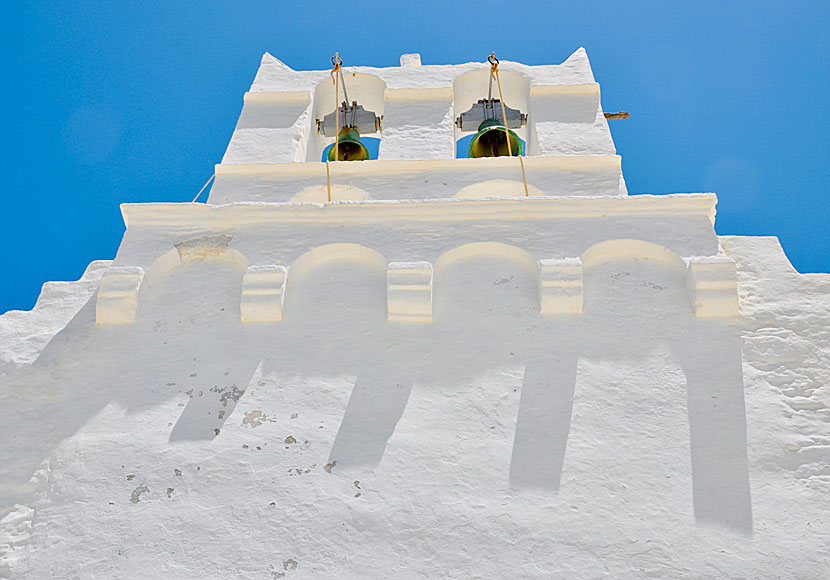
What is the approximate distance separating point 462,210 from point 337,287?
1088 millimetres

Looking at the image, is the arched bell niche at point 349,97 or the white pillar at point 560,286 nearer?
the white pillar at point 560,286

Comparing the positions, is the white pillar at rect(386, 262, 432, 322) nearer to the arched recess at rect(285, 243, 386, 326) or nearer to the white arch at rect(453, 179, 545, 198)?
the arched recess at rect(285, 243, 386, 326)

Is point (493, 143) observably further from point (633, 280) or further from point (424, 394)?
point (424, 394)

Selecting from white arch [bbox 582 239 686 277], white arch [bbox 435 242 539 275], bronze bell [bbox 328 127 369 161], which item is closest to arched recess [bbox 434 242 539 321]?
white arch [bbox 435 242 539 275]

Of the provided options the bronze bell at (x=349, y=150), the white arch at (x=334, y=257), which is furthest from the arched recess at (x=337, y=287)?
the bronze bell at (x=349, y=150)

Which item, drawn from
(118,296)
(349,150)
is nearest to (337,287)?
(118,296)

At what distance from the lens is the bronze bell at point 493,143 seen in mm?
8711

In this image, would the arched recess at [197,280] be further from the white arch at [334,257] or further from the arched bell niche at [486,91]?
the arched bell niche at [486,91]

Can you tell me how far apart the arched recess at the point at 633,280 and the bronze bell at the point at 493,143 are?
7.39 feet

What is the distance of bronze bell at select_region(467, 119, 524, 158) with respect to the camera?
8.71 meters

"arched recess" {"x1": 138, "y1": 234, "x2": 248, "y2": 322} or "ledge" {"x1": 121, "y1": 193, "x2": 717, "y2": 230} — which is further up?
"ledge" {"x1": 121, "y1": 193, "x2": 717, "y2": 230}

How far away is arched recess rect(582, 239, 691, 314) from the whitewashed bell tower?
2 cm

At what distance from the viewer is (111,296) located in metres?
6.45

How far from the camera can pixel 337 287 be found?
6566mm
